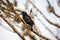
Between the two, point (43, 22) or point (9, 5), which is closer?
point (9, 5)

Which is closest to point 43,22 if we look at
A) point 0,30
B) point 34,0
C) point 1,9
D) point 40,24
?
point 40,24

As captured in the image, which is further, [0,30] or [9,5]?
[0,30]

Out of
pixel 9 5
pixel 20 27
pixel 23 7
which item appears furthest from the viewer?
pixel 23 7

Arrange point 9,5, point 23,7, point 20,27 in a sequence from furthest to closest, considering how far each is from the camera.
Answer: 1. point 23,7
2. point 20,27
3. point 9,5

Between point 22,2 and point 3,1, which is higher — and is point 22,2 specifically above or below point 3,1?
above

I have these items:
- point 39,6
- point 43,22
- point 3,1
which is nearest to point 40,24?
point 43,22

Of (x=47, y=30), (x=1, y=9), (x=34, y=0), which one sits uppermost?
(x=34, y=0)

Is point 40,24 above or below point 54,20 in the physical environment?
below

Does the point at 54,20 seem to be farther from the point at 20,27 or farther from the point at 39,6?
the point at 20,27

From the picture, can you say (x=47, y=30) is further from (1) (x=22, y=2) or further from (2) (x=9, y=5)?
(2) (x=9, y=5)
